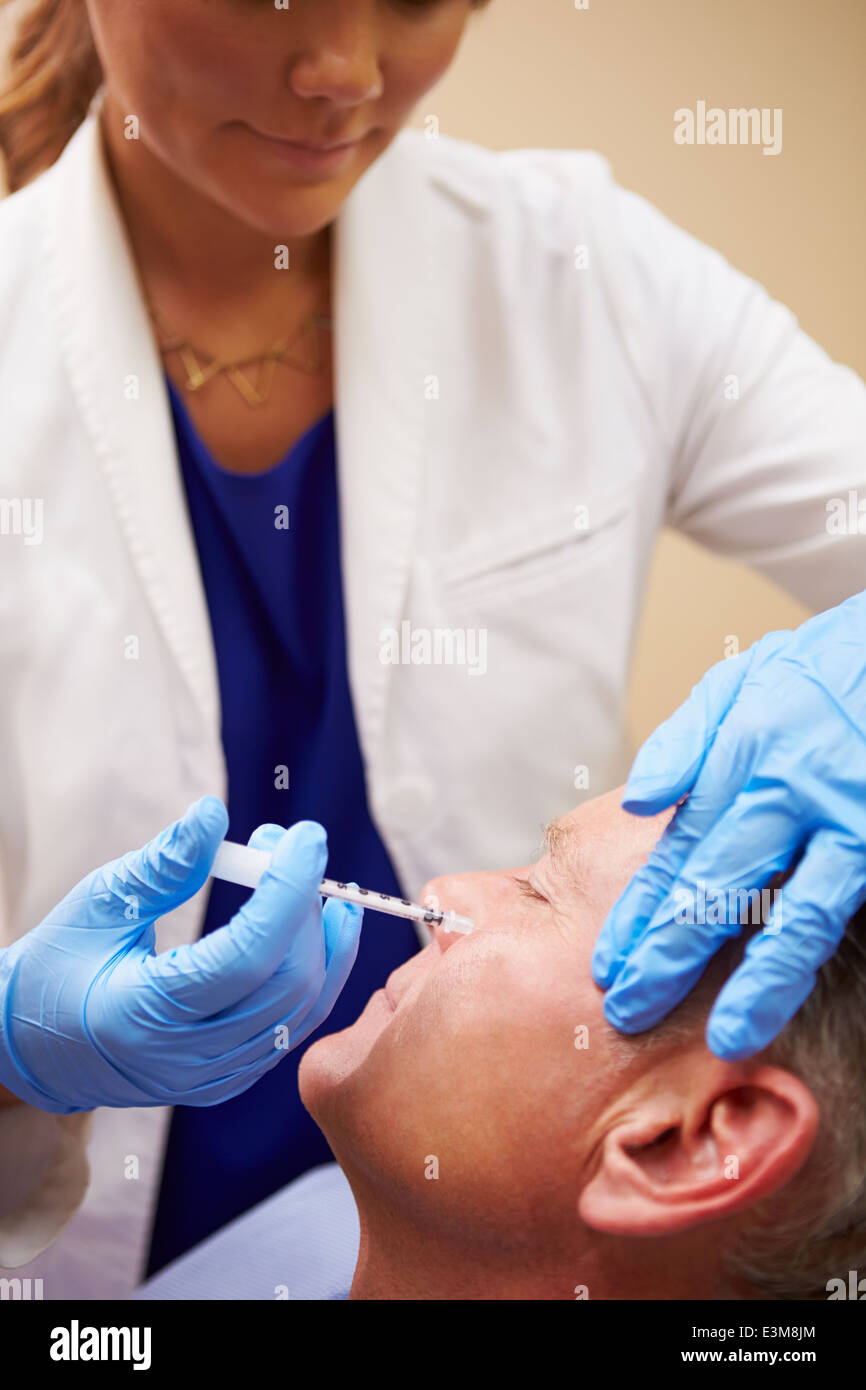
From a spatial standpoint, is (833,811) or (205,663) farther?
(205,663)

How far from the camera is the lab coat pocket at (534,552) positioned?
1226 millimetres

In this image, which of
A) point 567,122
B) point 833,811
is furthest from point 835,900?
point 567,122

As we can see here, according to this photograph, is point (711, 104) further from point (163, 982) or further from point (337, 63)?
point (163, 982)

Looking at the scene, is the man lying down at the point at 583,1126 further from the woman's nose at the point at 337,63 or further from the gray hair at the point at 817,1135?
the woman's nose at the point at 337,63

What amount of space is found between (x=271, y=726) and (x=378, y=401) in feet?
1.12

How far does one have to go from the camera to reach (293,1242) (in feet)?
3.91

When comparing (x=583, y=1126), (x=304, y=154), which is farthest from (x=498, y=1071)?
(x=304, y=154)

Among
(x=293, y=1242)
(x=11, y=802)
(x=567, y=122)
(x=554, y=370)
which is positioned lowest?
(x=293, y=1242)

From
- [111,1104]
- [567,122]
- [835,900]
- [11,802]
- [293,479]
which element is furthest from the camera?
[567,122]

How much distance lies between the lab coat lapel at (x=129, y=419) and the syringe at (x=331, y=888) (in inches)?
11.4

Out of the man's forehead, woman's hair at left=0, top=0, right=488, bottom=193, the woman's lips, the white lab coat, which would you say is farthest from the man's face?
woman's hair at left=0, top=0, right=488, bottom=193

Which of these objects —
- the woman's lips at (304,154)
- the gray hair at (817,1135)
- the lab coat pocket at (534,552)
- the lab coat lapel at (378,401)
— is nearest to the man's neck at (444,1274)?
the gray hair at (817,1135)

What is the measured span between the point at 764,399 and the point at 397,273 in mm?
400

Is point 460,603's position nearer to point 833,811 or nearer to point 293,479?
point 293,479
